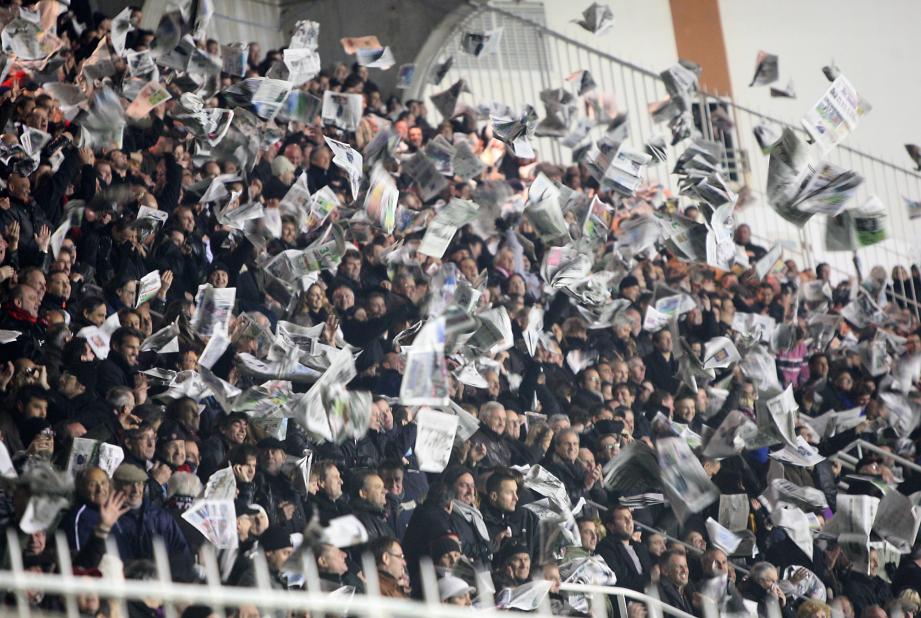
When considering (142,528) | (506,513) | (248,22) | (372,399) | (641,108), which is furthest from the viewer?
(641,108)

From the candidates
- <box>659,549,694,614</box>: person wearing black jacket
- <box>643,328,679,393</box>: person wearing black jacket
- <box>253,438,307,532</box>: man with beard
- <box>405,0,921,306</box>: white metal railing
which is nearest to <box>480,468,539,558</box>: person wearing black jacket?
<box>659,549,694,614</box>: person wearing black jacket

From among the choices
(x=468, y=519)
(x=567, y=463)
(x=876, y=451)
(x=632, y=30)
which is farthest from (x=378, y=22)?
(x=468, y=519)

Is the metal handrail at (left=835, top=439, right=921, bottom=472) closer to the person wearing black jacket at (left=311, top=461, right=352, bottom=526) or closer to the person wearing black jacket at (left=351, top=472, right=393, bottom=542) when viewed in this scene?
the person wearing black jacket at (left=351, top=472, right=393, bottom=542)

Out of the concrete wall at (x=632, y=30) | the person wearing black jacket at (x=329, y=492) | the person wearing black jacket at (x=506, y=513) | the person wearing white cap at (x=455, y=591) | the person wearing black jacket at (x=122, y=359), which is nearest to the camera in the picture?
the person wearing white cap at (x=455, y=591)

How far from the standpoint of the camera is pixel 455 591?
5492 mm

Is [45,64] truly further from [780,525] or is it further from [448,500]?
[780,525]

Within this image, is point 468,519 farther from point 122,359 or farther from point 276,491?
point 122,359

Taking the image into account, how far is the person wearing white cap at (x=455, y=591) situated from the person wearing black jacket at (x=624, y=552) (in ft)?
4.52

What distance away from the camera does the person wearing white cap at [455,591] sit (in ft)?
17.8

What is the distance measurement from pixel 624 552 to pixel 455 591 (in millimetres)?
1647

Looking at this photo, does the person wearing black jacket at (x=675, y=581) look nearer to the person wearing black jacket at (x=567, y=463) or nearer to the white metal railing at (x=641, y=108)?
the person wearing black jacket at (x=567, y=463)

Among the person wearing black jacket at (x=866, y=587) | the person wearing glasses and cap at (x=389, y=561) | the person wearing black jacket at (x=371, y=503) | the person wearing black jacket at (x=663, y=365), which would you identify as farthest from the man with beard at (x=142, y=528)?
the person wearing black jacket at (x=663, y=365)

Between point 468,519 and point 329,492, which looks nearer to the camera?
point 329,492

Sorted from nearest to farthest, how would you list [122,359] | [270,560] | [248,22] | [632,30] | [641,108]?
[270,560] → [122,359] → [248,22] → [641,108] → [632,30]
